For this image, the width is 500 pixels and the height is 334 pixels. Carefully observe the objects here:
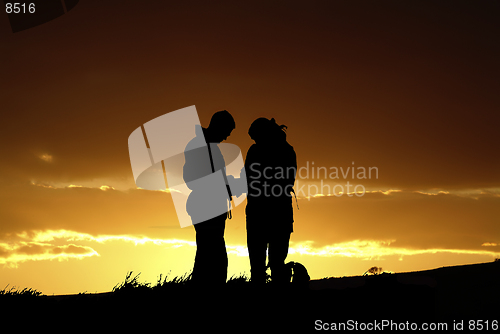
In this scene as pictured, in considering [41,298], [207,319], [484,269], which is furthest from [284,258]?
[484,269]

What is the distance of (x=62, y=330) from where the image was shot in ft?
20.9

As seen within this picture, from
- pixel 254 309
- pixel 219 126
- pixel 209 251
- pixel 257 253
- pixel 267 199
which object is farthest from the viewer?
pixel 267 199

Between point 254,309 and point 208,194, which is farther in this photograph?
point 208,194

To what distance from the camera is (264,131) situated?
26.6 feet

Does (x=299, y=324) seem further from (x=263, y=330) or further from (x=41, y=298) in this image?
(x=41, y=298)

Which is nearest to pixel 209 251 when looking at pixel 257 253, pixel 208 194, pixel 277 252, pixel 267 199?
pixel 257 253

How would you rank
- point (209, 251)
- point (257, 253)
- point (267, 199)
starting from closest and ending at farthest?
point (209, 251) < point (257, 253) < point (267, 199)

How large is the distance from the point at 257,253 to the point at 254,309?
4.97 feet

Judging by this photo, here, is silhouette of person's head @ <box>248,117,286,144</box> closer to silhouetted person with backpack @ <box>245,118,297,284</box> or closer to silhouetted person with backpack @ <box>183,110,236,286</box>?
silhouetted person with backpack @ <box>245,118,297,284</box>

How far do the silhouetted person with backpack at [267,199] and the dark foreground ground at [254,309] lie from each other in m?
0.68

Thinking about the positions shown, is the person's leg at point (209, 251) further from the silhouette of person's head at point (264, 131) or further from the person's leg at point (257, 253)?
the silhouette of person's head at point (264, 131)

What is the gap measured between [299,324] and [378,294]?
2.00 meters

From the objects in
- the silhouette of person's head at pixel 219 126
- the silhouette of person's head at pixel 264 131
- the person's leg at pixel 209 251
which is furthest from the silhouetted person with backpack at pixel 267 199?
the person's leg at pixel 209 251

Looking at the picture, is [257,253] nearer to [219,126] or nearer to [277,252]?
[277,252]
